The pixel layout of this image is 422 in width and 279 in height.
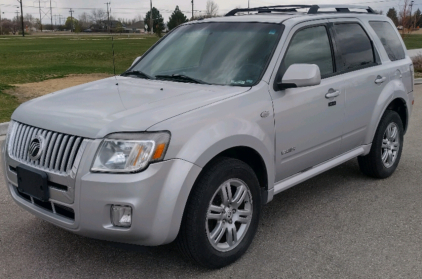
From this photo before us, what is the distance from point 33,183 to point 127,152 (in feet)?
2.50

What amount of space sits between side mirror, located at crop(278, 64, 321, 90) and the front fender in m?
1.52

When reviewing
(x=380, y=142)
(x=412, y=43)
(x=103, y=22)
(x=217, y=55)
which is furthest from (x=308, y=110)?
(x=103, y=22)

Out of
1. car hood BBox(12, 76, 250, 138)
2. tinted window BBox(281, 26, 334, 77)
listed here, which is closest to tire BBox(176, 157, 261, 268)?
car hood BBox(12, 76, 250, 138)

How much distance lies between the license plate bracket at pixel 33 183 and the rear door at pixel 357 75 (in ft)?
9.10

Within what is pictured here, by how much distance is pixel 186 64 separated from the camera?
4.47 m

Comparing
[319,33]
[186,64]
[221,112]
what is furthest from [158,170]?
[319,33]

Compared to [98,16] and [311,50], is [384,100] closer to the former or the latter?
[311,50]

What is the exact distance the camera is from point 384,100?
17.4 feet

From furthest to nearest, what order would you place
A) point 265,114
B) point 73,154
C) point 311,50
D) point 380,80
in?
point 380,80, point 311,50, point 265,114, point 73,154

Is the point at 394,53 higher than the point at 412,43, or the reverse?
the point at 412,43

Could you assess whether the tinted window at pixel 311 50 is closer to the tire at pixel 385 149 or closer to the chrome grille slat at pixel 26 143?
the tire at pixel 385 149

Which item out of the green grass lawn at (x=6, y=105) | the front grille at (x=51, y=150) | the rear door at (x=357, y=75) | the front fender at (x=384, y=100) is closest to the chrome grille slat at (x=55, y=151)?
the front grille at (x=51, y=150)

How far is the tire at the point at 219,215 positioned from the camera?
131 inches

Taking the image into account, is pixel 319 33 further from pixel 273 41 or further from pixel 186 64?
pixel 186 64
